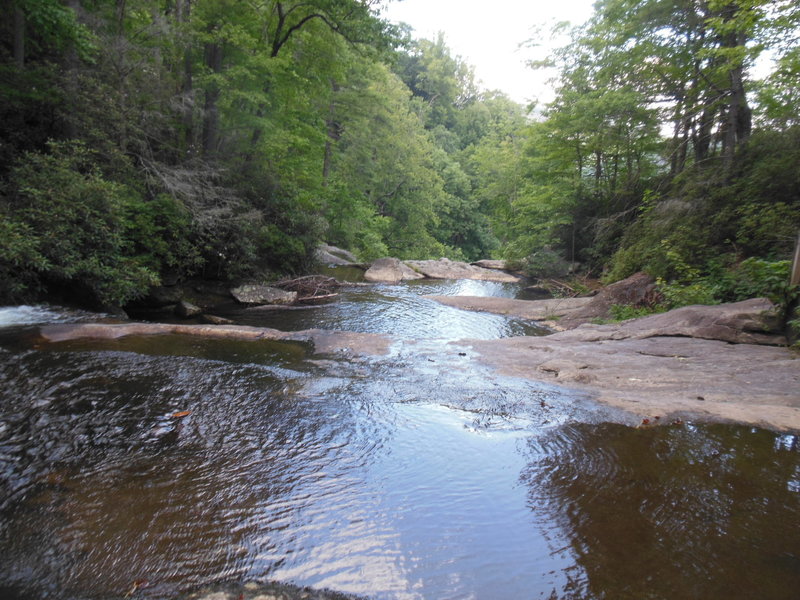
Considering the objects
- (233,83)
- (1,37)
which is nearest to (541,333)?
(233,83)

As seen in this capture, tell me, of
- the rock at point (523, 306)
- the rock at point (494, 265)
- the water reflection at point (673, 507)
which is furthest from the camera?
the rock at point (494, 265)

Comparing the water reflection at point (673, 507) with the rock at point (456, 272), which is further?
the rock at point (456, 272)

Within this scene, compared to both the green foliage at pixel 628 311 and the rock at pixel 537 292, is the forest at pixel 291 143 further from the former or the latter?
the rock at pixel 537 292

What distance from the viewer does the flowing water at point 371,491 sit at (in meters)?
2.36

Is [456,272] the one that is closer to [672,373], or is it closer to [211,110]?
[211,110]

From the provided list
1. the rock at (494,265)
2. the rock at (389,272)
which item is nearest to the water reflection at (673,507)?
the rock at (389,272)

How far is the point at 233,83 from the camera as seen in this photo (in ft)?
43.9

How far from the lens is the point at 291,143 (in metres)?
15.3

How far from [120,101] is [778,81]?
15725mm

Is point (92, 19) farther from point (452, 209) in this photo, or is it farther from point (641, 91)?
point (452, 209)

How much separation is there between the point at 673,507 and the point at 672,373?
10.6 ft

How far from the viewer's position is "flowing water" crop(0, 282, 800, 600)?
2.36m

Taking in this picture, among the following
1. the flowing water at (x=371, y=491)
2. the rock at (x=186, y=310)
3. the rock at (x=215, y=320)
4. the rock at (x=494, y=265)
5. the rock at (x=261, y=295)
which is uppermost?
the rock at (x=494, y=265)

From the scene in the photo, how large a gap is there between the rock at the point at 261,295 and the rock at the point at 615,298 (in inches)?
304
